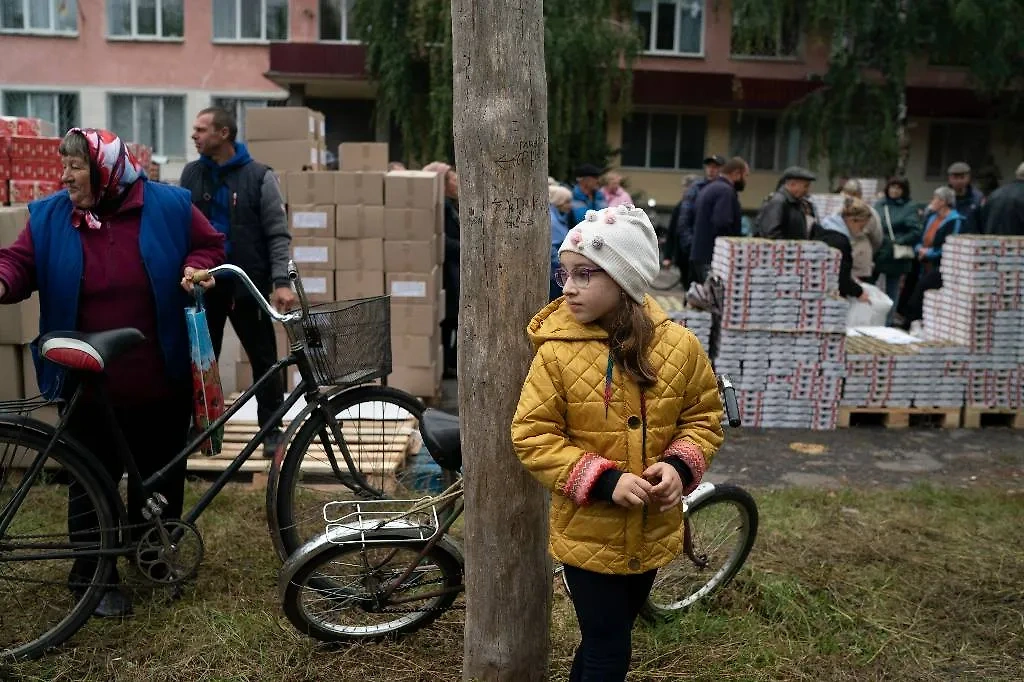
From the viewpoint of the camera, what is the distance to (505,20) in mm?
2824

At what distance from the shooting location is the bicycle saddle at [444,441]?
3422 millimetres

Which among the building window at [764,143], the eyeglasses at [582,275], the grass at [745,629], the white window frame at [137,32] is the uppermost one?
the white window frame at [137,32]

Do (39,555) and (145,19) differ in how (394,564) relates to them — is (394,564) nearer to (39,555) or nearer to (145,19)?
(39,555)

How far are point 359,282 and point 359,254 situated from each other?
20cm

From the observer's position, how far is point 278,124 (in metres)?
7.75

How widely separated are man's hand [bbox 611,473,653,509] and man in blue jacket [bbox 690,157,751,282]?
23.5ft

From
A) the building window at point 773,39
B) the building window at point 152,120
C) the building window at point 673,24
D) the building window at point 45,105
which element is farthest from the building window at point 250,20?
the building window at point 773,39

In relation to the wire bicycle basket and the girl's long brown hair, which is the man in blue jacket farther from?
the girl's long brown hair

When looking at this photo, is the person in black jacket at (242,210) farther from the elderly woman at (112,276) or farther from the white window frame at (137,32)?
the white window frame at (137,32)

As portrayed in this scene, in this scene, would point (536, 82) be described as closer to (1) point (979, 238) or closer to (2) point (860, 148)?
(1) point (979, 238)

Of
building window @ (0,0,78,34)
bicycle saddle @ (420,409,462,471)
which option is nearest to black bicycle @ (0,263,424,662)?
bicycle saddle @ (420,409,462,471)

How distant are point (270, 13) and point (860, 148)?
1631 cm

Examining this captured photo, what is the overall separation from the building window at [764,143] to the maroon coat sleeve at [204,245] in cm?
2690

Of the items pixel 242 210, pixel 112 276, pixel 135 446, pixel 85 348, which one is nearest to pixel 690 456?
pixel 85 348
